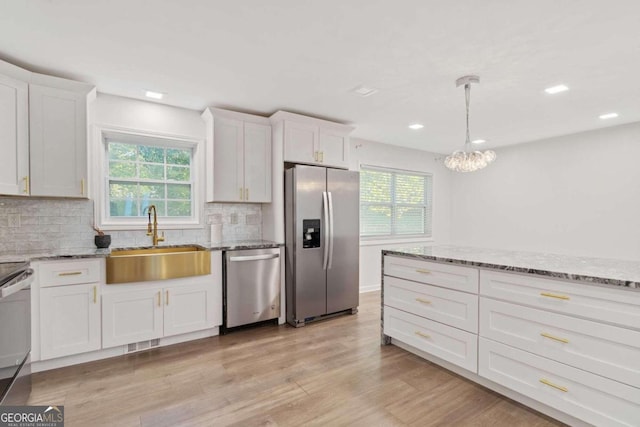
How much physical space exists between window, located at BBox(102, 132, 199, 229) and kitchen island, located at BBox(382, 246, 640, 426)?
8.66ft

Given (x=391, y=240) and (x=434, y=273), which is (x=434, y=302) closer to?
(x=434, y=273)

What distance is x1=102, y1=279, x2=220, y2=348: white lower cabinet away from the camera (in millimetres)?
2734

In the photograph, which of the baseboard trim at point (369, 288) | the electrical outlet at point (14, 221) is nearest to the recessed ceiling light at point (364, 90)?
the baseboard trim at point (369, 288)

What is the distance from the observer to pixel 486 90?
10.0 ft

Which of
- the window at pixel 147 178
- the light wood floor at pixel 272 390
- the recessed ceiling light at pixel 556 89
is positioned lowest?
the light wood floor at pixel 272 390

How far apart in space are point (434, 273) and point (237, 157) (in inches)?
96.5

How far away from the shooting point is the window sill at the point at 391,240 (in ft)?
16.9

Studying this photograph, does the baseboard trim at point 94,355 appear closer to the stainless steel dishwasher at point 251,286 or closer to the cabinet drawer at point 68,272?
the stainless steel dishwasher at point 251,286

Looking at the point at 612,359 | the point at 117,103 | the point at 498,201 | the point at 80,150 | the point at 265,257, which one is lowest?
the point at 612,359

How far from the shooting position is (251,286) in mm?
3404

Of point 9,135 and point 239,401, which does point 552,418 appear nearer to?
point 239,401

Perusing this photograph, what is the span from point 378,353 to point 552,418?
4.23ft

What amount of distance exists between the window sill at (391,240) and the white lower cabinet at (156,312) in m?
2.68

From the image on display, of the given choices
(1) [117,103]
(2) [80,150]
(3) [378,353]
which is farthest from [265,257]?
(1) [117,103]
